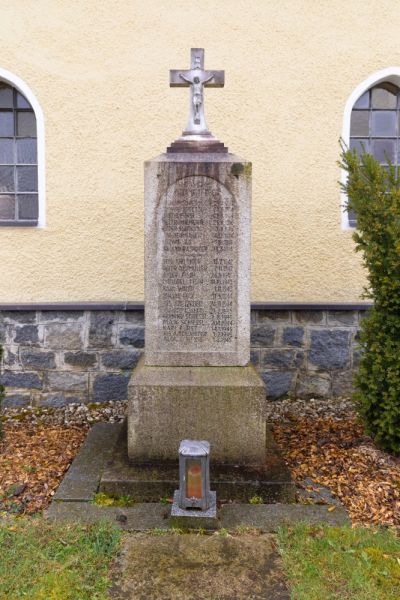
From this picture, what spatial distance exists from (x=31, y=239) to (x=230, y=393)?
321 cm

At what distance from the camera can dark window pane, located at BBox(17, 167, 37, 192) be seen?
6.04m

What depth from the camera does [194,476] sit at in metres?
3.12

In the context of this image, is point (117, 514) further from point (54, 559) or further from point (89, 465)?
point (89, 465)

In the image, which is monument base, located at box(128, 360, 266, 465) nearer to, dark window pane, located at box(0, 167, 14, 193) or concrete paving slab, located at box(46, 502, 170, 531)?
concrete paving slab, located at box(46, 502, 170, 531)

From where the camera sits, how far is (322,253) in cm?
592

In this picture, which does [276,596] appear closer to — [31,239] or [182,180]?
[182,180]

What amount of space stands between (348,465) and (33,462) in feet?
8.22

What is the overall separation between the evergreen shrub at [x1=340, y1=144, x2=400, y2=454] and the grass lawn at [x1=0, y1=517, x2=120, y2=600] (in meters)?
2.31

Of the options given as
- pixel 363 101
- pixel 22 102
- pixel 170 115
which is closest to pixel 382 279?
pixel 363 101

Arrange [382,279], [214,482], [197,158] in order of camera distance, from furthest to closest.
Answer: [382,279], [197,158], [214,482]

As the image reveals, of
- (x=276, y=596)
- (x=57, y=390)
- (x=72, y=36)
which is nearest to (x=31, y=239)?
(x=57, y=390)

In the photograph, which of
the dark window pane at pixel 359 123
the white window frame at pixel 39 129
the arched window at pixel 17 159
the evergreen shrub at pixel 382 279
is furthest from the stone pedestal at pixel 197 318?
the dark window pane at pixel 359 123

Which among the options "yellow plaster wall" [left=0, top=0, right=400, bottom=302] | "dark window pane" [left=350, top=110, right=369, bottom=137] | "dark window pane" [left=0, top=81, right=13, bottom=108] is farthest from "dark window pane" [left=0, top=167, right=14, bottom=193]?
"dark window pane" [left=350, top=110, right=369, bottom=137]

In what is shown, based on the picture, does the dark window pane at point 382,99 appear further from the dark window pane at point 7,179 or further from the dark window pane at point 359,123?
the dark window pane at point 7,179
